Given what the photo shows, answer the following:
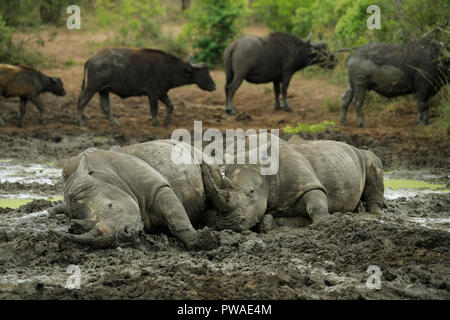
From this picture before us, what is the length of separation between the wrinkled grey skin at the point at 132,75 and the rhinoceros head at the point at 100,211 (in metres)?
10.4

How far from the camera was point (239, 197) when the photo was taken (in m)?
5.99

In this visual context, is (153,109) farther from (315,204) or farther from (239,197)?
(239,197)

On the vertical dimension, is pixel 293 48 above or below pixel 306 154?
above

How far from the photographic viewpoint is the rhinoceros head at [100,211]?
4.81 m

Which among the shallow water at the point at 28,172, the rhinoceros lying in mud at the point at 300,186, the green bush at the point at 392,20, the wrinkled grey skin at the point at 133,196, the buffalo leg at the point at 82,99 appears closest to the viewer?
the wrinkled grey skin at the point at 133,196

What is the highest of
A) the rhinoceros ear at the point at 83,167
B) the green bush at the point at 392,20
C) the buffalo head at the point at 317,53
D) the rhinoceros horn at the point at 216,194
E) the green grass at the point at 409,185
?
the green bush at the point at 392,20

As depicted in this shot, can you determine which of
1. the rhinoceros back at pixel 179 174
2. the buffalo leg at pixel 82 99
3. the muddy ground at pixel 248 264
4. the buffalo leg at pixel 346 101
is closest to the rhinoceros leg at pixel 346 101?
the buffalo leg at pixel 346 101

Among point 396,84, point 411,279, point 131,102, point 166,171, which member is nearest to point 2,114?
point 131,102

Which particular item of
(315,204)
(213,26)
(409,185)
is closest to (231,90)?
(213,26)

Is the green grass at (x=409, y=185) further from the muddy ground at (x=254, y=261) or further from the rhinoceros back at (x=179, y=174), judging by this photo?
the rhinoceros back at (x=179, y=174)

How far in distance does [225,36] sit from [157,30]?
10.6ft

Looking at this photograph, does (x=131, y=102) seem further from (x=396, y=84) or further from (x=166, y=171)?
(x=166, y=171)

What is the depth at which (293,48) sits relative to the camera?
61.6 feet

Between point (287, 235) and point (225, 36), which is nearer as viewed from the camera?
point (287, 235)
